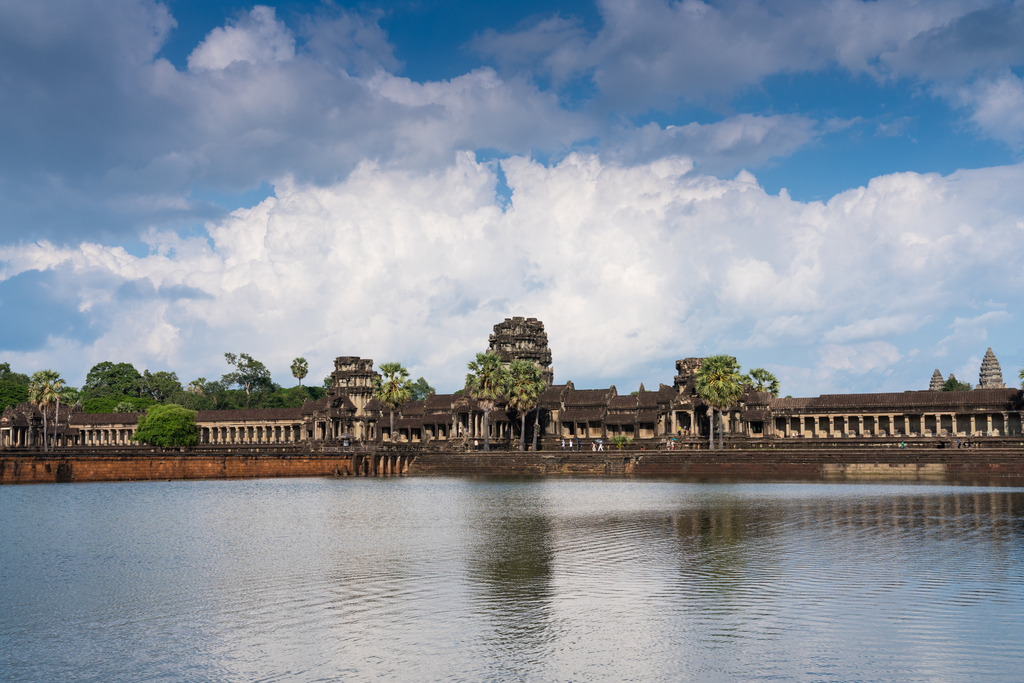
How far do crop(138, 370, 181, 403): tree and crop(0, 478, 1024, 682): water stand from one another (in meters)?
132

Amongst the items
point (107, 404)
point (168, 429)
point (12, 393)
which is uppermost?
point (12, 393)

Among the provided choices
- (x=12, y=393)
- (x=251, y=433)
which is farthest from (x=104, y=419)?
(x=251, y=433)

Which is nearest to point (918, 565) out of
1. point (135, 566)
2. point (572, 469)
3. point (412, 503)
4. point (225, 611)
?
point (225, 611)

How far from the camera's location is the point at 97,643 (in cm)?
1498

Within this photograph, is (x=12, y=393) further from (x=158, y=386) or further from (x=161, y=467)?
(x=161, y=467)

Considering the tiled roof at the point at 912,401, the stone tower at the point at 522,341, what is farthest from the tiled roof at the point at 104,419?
the tiled roof at the point at 912,401

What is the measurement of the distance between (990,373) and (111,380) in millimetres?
151279

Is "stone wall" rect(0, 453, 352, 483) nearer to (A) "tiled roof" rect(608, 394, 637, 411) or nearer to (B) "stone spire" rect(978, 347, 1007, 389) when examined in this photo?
(A) "tiled roof" rect(608, 394, 637, 411)

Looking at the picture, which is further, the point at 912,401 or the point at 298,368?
the point at 298,368

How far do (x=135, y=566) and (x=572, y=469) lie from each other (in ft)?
175

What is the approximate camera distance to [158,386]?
6319 inches

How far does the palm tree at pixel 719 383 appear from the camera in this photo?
3113 inches

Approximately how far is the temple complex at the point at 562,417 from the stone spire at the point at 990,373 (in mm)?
160

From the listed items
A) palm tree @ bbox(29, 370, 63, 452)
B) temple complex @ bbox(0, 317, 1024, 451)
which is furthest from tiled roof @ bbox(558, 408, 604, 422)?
palm tree @ bbox(29, 370, 63, 452)
